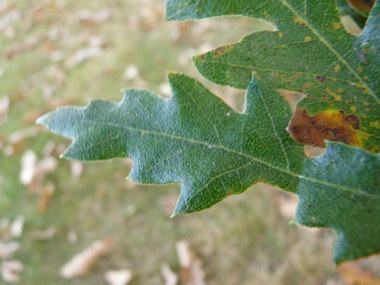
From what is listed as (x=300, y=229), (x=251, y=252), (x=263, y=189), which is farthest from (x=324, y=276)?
(x=263, y=189)

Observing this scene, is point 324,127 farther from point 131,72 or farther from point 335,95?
point 131,72

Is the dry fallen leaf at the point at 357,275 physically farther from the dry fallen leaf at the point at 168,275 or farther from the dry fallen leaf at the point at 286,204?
the dry fallen leaf at the point at 168,275

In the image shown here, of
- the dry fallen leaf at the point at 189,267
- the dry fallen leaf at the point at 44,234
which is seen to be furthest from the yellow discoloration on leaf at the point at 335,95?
the dry fallen leaf at the point at 44,234

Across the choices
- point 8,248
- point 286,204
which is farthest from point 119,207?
point 286,204

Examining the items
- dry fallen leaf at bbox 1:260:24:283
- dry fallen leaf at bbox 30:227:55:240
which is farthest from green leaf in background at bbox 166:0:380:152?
dry fallen leaf at bbox 1:260:24:283

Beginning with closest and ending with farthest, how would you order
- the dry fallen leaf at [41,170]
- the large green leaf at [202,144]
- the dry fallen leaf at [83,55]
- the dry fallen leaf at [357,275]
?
the large green leaf at [202,144], the dry fallen leaf at [357,275], the dry fallen leaf at [41,170], the dry fallen leaf at [83,55]
